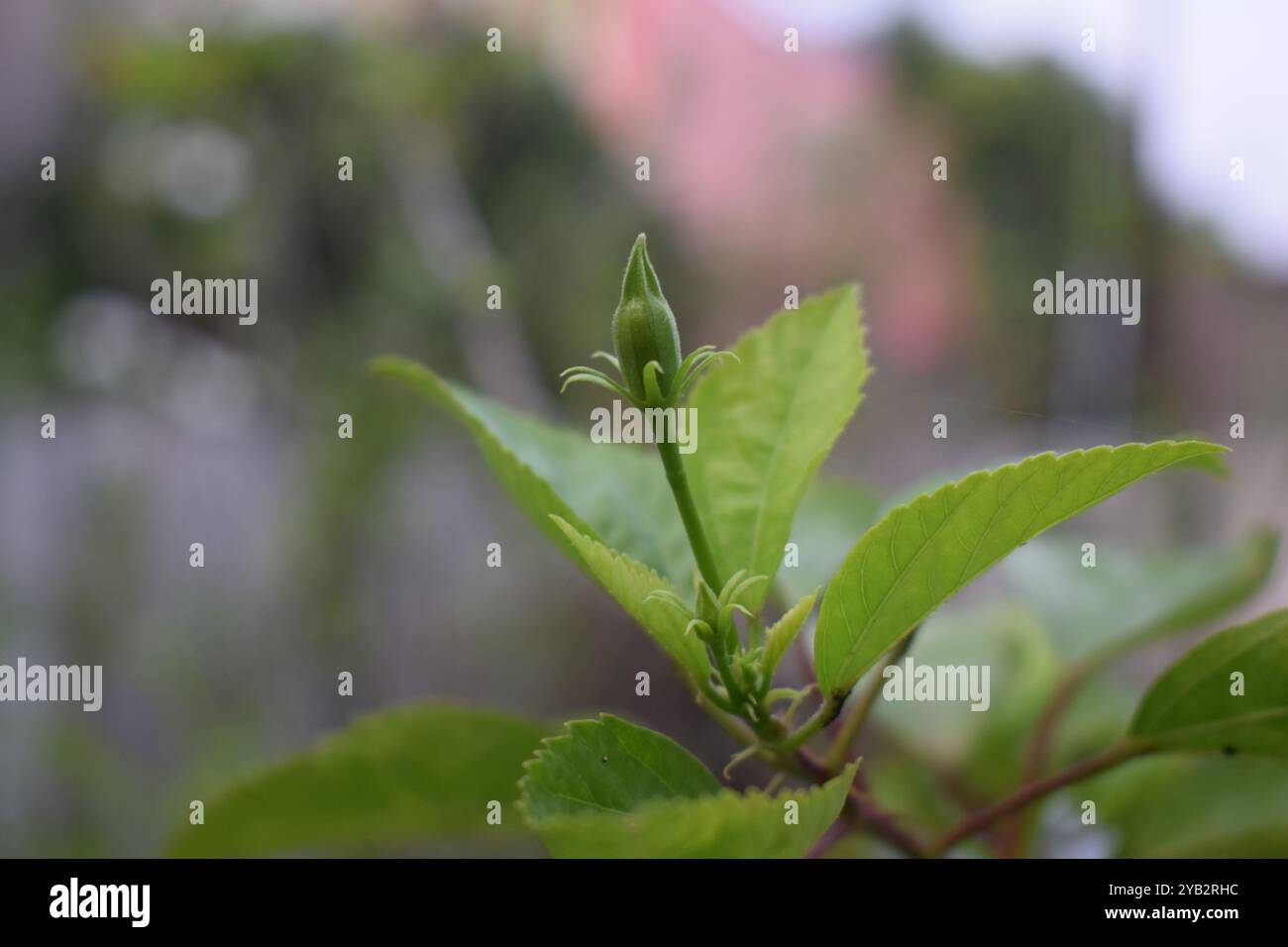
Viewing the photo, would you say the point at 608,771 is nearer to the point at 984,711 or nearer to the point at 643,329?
the point at 643,329

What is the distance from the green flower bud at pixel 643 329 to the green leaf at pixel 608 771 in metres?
0.08

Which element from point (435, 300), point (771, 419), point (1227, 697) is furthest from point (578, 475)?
point (435, 300)

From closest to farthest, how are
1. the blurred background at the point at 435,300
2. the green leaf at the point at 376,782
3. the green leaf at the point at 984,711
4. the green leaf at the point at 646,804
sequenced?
the green leaf at the point at 646,804 → the green leaf at the point at 376,782 → the green leaf at the point at 984,711 → the blurred background at the point at 435,300

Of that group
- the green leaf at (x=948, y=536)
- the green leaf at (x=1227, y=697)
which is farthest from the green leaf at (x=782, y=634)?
the green leaf at (x=1227, y=697)

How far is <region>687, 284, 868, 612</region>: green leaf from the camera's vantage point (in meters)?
0.27

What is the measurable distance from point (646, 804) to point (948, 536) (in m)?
0.09

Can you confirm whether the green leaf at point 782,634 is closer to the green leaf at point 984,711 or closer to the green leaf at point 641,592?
the green leaf at point 641,592

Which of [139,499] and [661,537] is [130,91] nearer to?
[139,499]

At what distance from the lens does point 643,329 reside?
0.22 m

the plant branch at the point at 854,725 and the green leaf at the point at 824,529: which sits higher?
the green leaf at the point at 824,529

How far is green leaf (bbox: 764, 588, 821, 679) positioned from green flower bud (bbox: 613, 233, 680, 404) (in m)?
0.06

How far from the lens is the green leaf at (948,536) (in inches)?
8.3
